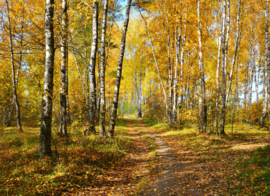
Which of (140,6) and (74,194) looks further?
(140,6)

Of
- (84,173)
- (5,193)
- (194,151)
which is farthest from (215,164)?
(5,193)

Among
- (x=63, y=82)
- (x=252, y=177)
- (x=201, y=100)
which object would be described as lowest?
(x=252, y=177)

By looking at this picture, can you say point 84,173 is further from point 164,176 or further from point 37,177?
point 164,176

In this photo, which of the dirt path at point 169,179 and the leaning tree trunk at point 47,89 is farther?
the leaning tree trunk at point 47,89

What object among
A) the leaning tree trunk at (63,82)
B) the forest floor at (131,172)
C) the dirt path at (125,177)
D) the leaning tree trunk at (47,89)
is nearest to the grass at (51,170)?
the forest floor at (131,172)

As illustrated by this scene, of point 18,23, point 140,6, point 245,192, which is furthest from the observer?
point 140,6

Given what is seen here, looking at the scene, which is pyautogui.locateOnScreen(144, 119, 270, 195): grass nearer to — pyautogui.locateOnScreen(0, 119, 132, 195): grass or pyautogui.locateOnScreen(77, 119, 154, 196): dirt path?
pyautogui.locateOnScreen(77, 119, 154, 196): dirt path

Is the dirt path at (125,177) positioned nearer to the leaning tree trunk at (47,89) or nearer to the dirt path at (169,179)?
the dirt path at (169,179)

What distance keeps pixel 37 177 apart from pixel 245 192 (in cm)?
539

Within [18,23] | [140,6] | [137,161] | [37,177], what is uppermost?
[140,6]

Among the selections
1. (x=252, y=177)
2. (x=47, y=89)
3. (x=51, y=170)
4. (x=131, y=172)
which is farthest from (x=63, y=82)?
(x=252, y=177)

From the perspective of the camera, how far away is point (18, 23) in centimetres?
1216

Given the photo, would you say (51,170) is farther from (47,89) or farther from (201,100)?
(201,100)

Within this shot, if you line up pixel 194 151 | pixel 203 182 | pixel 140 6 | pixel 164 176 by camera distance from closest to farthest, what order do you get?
pixel 203 182 → pixel 164 176 → pixel 194 151 → pixel 140 6
